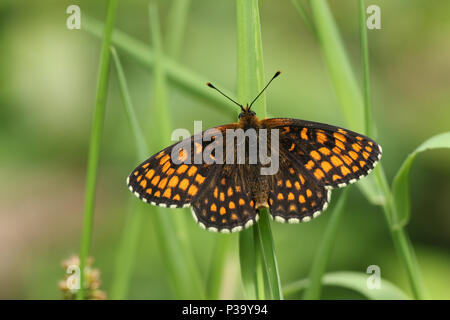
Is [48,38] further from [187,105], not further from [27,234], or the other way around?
[27,234]

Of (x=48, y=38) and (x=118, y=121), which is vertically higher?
(x=48, y=38)

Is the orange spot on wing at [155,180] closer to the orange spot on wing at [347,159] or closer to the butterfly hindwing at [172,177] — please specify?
the butterfly hindwing at [172,177]

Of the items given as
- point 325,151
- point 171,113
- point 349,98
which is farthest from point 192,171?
point 171,113

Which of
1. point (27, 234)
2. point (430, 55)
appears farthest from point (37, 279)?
point (430, 55)

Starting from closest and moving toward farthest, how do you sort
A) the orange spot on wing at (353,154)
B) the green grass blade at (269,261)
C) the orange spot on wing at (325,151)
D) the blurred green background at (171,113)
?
the green grass blade at (269,261), the orange spot on wing at (353,154), the orange spot on wing at (325,151), the blurred green background at (171,113)

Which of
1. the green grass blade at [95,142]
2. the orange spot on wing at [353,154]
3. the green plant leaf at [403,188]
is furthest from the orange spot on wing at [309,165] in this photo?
the green grass blade at [95,142]
